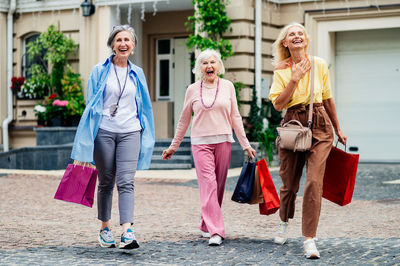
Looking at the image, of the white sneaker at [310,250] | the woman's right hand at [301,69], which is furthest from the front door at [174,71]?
the white sneaker at [310,250]

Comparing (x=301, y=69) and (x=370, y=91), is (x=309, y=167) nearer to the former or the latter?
(x=301, y=69)

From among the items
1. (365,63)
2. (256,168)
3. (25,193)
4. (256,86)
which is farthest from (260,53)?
(256,168)

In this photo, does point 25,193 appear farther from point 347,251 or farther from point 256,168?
point 347,251

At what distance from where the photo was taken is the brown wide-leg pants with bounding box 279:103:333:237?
611cm

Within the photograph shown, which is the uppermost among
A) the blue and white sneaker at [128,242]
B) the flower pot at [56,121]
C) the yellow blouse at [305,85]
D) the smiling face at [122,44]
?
the smiling face at [122,44]

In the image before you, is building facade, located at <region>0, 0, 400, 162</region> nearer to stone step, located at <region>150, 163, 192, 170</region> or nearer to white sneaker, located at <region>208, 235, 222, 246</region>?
stone step, located at <region>150, 163, 192, 170</region>

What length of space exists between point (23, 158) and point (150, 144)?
Answer: 34.1ft

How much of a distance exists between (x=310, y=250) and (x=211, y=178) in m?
1.30

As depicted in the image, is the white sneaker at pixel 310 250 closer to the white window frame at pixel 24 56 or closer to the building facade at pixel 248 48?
the building facade at pixel 248 48

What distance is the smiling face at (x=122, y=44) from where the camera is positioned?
253 inches

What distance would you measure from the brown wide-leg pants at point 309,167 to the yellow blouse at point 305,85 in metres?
0.06

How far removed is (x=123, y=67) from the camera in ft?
21.5

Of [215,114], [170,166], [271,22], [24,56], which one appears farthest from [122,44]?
[24,56]

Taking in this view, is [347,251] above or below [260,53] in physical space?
below
